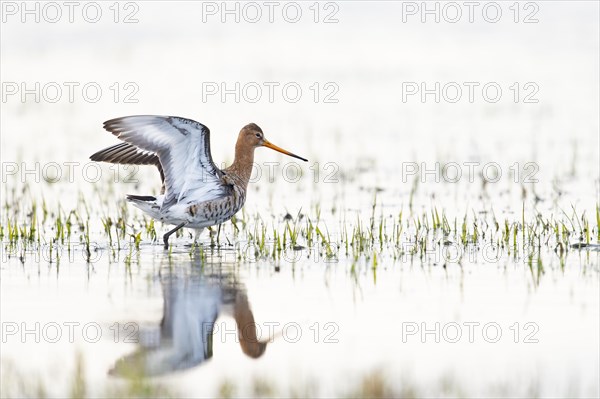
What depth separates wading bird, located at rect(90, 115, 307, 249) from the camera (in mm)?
9938

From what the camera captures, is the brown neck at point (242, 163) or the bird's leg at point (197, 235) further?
the brown neck at point (242, 163)

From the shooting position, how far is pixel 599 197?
488 inches

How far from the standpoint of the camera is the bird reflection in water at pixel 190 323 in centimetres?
661

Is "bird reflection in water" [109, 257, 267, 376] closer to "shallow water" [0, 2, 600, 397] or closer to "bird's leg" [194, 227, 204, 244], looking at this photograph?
"shallow water" [0, 2, 600, 397]

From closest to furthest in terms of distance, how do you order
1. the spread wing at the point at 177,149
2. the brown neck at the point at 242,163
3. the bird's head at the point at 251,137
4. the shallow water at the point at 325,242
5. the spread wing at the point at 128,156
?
the shallow water at the point at 325,242 → the spread wing at the point at 177,149 → the spread wing at the point at 128,156 → the brown neck at the point at 242,163 → the bird's head at the point at 251,137

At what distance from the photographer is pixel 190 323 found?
7406 millimetres

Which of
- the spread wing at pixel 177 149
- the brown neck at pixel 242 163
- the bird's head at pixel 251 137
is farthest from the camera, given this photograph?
the bird's head at pixel 251 137

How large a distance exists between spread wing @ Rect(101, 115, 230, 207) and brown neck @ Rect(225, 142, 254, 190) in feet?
1.93

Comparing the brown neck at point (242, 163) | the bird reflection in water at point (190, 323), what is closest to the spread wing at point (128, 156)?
the brown neck at point (242, 163)

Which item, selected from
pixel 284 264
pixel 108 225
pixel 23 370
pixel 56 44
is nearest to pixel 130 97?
pixel 56 44

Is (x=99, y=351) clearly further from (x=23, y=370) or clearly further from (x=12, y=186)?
(x=12, y=186)

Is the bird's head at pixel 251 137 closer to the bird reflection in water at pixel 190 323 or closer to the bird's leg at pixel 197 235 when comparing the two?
the bird's leg at pixel 197 235

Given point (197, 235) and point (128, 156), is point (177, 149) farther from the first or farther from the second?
point (128, 156)

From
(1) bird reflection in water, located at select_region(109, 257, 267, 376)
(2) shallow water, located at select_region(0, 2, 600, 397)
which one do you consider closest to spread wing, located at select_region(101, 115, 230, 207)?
(2) shallow water, located at select_region(0, 2, 600, 397)
